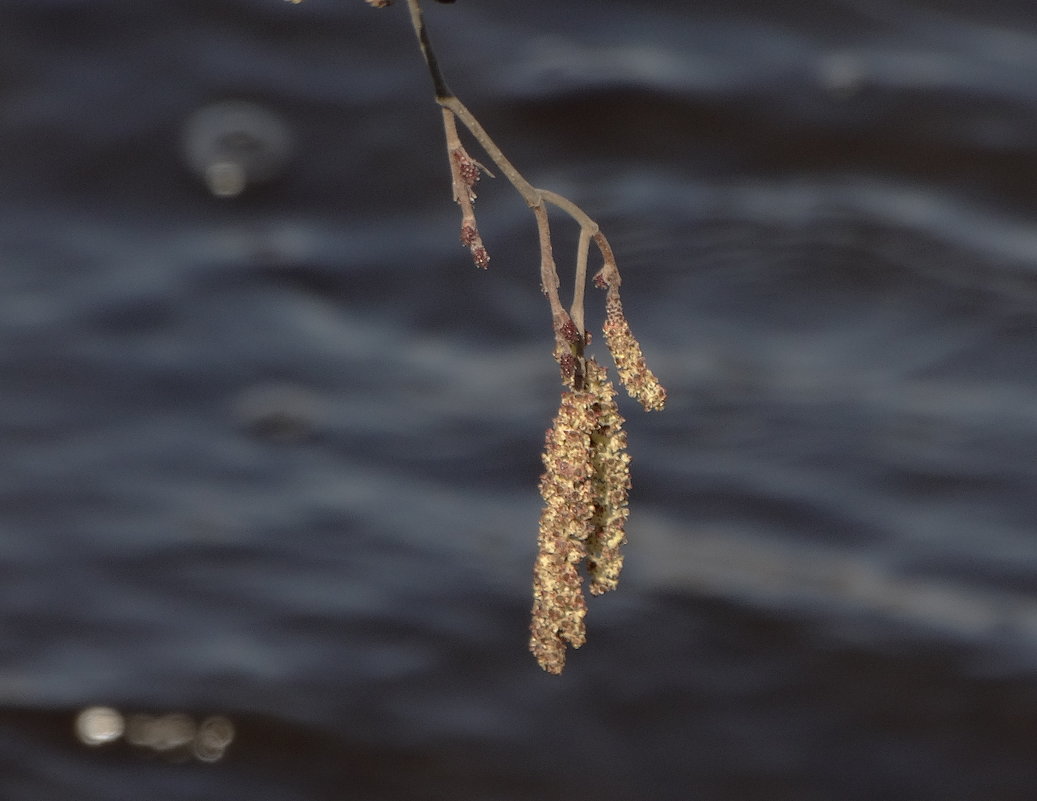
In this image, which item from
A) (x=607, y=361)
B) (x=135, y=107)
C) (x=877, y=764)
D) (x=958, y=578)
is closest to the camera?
(x=877, y=764)

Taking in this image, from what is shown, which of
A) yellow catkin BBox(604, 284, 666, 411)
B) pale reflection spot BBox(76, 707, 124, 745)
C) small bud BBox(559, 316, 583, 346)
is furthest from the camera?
pale reflection spot BBox(76, 707, 124, 745)

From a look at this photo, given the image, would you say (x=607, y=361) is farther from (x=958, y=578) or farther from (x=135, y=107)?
(x=135, y=107)

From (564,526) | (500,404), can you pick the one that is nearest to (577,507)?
(564,526)

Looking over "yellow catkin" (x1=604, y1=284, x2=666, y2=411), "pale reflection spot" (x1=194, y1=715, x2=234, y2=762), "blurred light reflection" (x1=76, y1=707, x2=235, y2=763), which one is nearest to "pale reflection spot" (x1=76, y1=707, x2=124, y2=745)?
"blurred light reflection" (x1=76, y1=707, x2=235, y2=763)

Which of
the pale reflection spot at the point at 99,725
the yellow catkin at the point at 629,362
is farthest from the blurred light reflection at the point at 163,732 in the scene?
the yellow catkin at the point at 629,362

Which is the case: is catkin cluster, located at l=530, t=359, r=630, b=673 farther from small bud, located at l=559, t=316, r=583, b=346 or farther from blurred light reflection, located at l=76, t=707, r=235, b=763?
blurred light reflection, located at l=76, t=707, r=235, b=763

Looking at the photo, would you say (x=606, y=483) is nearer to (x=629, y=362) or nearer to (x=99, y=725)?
(x=629, y=362)

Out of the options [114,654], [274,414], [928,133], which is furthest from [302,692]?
[928,133]
